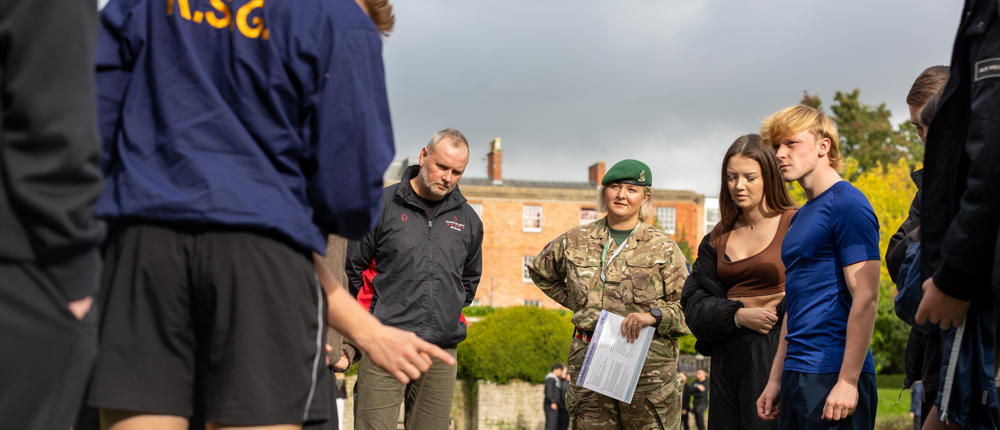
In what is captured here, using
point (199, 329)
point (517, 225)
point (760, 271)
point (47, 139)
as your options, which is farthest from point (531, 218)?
point (47, 139)

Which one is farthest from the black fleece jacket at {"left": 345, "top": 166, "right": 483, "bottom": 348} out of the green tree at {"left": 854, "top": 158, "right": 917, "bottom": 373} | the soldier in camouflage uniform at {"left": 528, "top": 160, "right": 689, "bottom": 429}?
the green tree at {"left": 854, "top": 158, "right": 917, "bottom": 373}

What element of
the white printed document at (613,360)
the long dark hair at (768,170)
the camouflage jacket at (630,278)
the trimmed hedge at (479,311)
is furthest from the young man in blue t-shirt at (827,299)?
the trimmed hedge at (479,311)

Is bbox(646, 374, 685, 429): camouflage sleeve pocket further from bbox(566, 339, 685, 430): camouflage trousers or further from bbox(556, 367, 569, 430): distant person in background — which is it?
bbox(556, 367, 569, 430): distant person in background

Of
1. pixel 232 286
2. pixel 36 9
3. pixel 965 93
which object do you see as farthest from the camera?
pixel 965 93

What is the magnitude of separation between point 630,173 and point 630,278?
79cm

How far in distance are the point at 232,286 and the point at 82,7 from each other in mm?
725

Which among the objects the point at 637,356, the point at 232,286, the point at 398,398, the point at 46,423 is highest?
the point at 232,286

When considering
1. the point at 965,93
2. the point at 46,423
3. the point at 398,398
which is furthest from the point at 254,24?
the point at 398,398

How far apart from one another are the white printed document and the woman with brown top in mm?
437

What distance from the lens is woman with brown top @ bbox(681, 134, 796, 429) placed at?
5367 millimetres

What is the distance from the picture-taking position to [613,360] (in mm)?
6000

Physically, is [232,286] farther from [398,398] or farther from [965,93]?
[398,398]

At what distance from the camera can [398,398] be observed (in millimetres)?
6449

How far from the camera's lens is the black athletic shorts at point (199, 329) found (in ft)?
6.93
